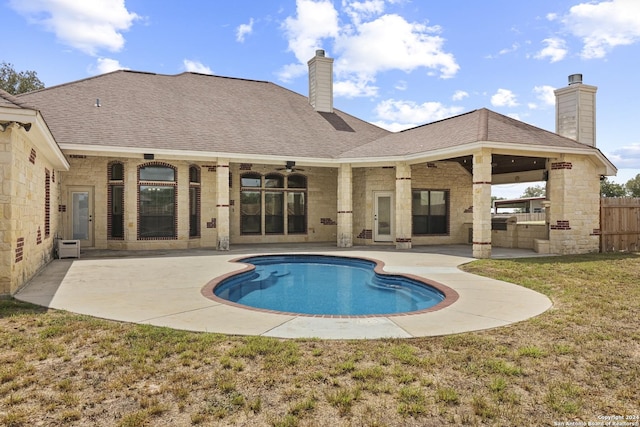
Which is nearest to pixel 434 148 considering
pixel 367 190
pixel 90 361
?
pixel 367 190

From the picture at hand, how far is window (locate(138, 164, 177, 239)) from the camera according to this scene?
14484 mm

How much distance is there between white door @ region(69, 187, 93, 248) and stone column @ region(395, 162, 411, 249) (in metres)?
11.3

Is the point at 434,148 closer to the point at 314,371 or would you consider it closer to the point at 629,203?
the point at 629,203

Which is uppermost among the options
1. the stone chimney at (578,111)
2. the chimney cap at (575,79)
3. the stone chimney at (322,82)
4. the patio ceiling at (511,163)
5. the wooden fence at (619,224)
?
the stone chimney at (322,82)

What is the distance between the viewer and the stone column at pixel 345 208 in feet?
51.7

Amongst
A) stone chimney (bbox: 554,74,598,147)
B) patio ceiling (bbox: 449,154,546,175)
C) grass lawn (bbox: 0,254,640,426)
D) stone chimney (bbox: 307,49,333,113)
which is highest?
stone chimney (bbox: 307,49,333,113)

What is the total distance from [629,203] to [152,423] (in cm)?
1705

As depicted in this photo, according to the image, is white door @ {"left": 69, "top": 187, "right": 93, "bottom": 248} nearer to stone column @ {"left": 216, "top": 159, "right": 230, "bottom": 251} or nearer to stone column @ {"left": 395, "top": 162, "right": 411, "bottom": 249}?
stone column @ {"left": 216, "top": 159, "right": 230, "bottom": 251}

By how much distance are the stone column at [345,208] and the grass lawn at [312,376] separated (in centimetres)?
1074

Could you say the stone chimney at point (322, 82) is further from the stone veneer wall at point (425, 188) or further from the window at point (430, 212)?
the window at point (430, 212)

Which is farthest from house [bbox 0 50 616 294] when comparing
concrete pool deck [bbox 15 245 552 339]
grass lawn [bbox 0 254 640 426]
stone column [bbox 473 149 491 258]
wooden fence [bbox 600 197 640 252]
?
grass lawn [bbox 0 254 640 426]

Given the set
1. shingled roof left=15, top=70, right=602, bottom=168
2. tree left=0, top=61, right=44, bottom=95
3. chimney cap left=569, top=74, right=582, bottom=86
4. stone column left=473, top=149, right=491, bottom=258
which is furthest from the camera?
tree left=0, top=61, right=44, bottom=95

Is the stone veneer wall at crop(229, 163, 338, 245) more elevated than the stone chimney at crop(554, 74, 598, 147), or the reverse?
the stone chimney at crop(554, 74, 598, 147)

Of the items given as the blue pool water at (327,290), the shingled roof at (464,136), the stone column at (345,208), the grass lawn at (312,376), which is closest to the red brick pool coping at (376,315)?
the blue pool water at (327,290)
